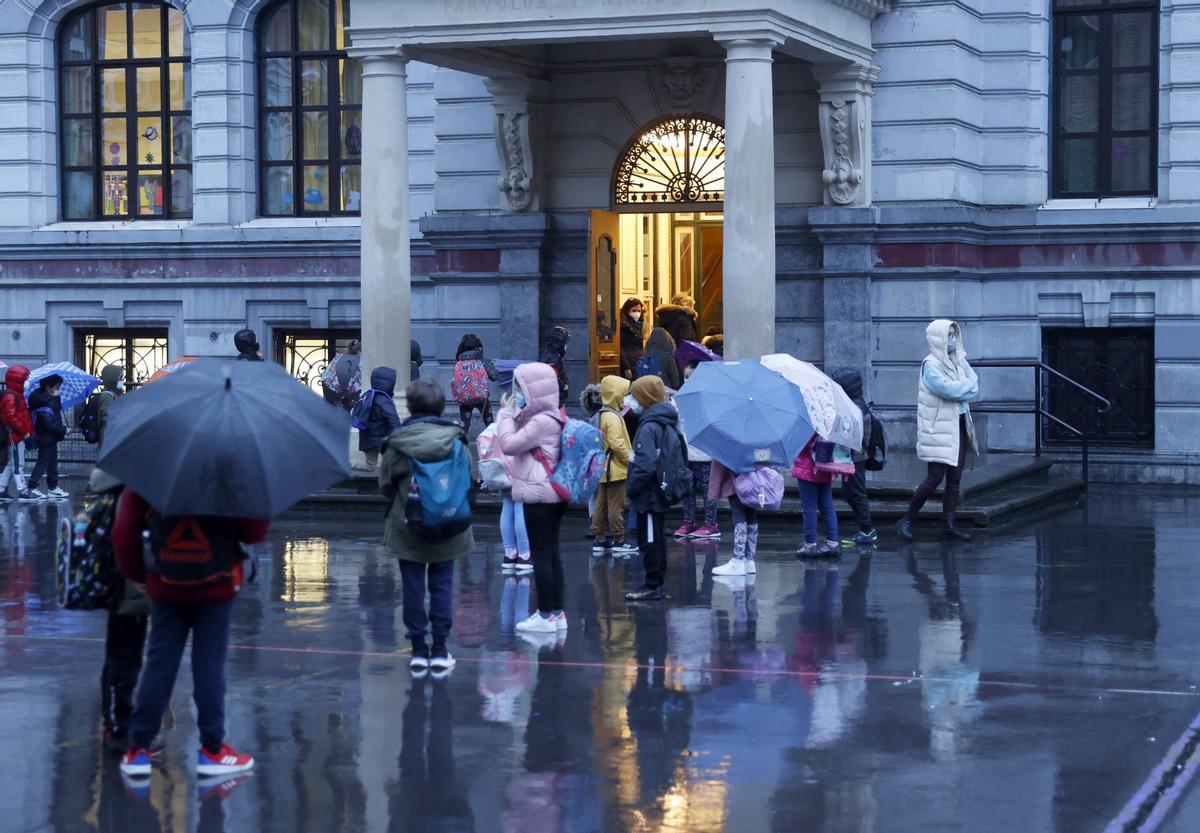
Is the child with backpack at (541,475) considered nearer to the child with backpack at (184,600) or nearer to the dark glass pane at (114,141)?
the child with backpack at (184,600)

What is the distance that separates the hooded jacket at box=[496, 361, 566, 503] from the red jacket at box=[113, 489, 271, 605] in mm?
3399

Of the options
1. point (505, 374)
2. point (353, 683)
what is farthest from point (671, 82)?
point (353, 683)

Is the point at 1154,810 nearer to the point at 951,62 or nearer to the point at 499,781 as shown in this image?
the point at 499,781

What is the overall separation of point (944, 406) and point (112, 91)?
577 inches

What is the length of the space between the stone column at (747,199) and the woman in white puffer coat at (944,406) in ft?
10.2

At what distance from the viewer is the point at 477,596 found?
13.2 meters

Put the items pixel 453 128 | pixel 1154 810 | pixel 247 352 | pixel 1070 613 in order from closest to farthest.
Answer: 1. pixel 1154 810
2. pixel 1070 613
3. pixel 247 352
4. pixel 453 128

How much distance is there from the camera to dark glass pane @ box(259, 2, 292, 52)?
82.0ft

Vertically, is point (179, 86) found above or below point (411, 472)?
above


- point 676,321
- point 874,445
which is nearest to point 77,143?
point 676,321

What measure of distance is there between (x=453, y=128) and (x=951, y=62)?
6141 mm

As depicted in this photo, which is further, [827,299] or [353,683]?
[827,299]

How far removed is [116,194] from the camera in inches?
1025

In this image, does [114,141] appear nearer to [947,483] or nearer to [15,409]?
[15,409]
